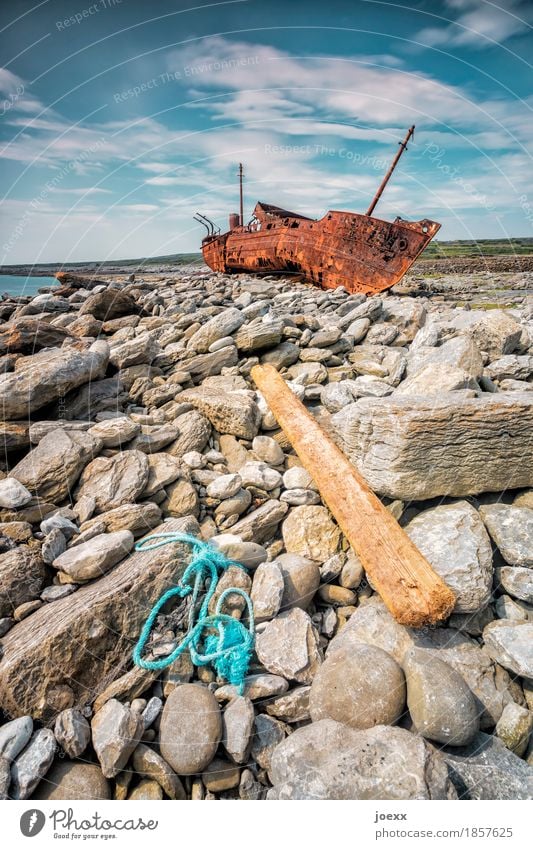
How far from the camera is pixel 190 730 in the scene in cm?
256

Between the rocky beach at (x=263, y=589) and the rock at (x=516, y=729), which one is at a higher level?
the rocky beach at (x=263, y=589)

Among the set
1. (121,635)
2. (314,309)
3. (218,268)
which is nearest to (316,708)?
(121,635)

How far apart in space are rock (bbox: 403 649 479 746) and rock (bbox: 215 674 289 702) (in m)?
0.88

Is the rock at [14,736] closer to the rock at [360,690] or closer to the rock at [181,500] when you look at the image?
the rock at [360,690]

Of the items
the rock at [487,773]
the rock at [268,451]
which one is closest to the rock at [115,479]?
the rock at [268,451]

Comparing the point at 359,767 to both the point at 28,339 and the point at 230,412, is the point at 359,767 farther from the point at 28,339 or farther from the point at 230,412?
the point at 28,339

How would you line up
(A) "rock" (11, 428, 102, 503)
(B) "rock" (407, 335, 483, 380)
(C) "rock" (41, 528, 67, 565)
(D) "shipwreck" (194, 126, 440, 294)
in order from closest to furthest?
(C) "rock" (41, 528, 67, 565), (A) "rock" (11, 428, 102, 503), (B) "rock" (407, 335, 483, 380), (D) "shipwreck" (194, 126, 440, 294)

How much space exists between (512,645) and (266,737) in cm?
188

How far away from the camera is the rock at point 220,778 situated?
249 cm

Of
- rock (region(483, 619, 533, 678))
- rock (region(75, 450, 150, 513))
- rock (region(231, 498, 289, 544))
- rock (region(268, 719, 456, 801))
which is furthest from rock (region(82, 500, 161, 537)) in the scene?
rock (region(483, 619, 533, 678))

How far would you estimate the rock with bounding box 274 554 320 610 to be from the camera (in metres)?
3.39

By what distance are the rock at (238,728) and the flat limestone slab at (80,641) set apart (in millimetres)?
880

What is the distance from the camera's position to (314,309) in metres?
10.2

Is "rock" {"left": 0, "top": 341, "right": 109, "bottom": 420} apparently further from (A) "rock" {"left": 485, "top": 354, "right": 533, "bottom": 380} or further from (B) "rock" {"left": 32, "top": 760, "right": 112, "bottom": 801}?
(A) "rock" {"left": 485, "top": 354, "right": 533, "bottom": 380}
